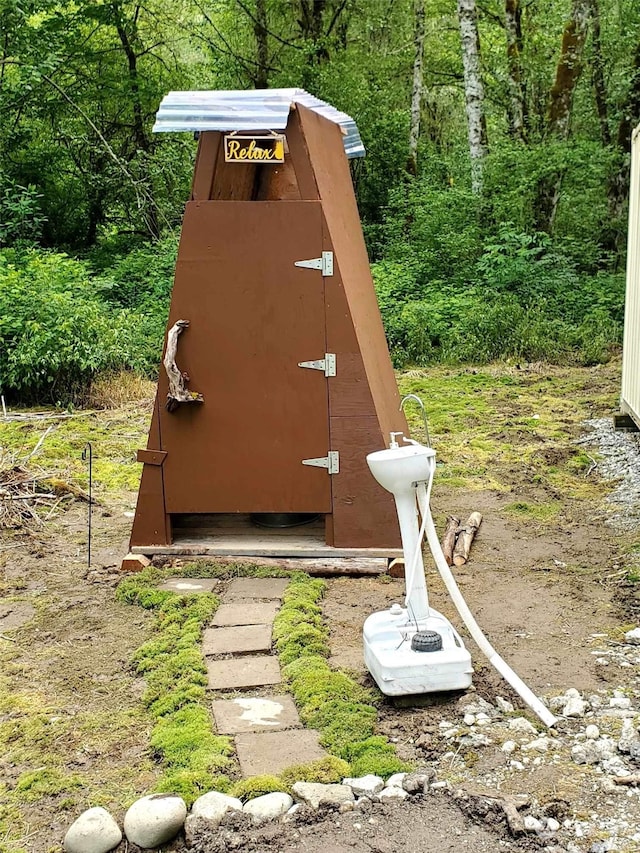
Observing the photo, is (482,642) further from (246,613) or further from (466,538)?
(466,538)

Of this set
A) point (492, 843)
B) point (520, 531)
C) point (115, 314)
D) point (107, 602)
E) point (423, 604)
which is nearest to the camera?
point (492, 843)

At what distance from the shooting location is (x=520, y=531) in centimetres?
559

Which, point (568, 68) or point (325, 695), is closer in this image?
point (325, 695)

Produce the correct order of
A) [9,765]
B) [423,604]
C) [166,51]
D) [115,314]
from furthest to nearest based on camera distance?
[166,51], [115,314], [423,604], [9,765]

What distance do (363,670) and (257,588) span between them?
3.83 ft

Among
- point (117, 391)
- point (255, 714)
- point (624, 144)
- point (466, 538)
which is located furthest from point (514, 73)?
point (255, 714)

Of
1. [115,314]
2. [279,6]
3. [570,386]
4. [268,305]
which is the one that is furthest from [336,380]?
[279,6]

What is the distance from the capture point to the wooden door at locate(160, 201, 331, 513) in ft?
15.6

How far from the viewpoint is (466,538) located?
525 cm

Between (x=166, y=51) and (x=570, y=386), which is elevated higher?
(x=166, y=51)

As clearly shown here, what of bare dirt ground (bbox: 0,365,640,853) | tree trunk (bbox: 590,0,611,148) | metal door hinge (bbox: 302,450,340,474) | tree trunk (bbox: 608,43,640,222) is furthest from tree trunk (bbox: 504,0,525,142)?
metal door hinge (bbox: 302,450,340,474)

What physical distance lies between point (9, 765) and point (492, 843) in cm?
167

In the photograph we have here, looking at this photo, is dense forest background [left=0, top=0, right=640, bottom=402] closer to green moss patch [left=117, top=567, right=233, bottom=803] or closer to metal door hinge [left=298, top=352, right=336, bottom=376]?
metal door hinge [left=298, top=352, right=336, bottom=376]

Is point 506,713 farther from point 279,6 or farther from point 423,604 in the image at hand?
point 279,6
